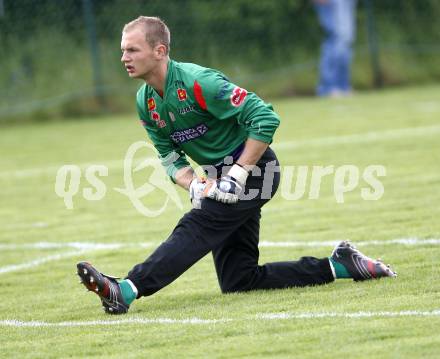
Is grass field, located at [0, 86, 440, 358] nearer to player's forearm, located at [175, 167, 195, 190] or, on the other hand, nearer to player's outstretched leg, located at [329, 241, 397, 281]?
player's outstretched leg, located at [329, 241, 397, 281]

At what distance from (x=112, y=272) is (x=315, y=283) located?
167 centimetres

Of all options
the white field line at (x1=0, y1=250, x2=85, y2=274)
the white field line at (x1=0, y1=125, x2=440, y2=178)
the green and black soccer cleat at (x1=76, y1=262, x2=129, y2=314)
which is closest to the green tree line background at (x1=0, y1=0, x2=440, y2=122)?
the white field line at (x1=0, y1=125, x2=440, y2=178)

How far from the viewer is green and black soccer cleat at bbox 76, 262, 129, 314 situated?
5555mm

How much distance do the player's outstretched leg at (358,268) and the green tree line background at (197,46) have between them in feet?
46.5

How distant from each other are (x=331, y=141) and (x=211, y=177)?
7.85 meters

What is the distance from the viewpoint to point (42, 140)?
16641mm

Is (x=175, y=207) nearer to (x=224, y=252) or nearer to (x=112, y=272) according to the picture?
(x=112, y=272)

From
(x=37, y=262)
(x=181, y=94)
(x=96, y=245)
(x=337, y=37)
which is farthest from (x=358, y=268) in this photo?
(x=337, y=37)

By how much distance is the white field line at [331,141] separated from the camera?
43.4 feet

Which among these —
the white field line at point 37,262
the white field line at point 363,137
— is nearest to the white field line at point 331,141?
the white field line at point 363,137

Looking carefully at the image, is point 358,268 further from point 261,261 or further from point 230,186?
point 261,261

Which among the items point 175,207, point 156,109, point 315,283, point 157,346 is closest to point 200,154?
point 156,109

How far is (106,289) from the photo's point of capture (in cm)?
561

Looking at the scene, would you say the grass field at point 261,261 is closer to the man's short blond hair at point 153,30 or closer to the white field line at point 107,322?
the white field line at point 107,322
